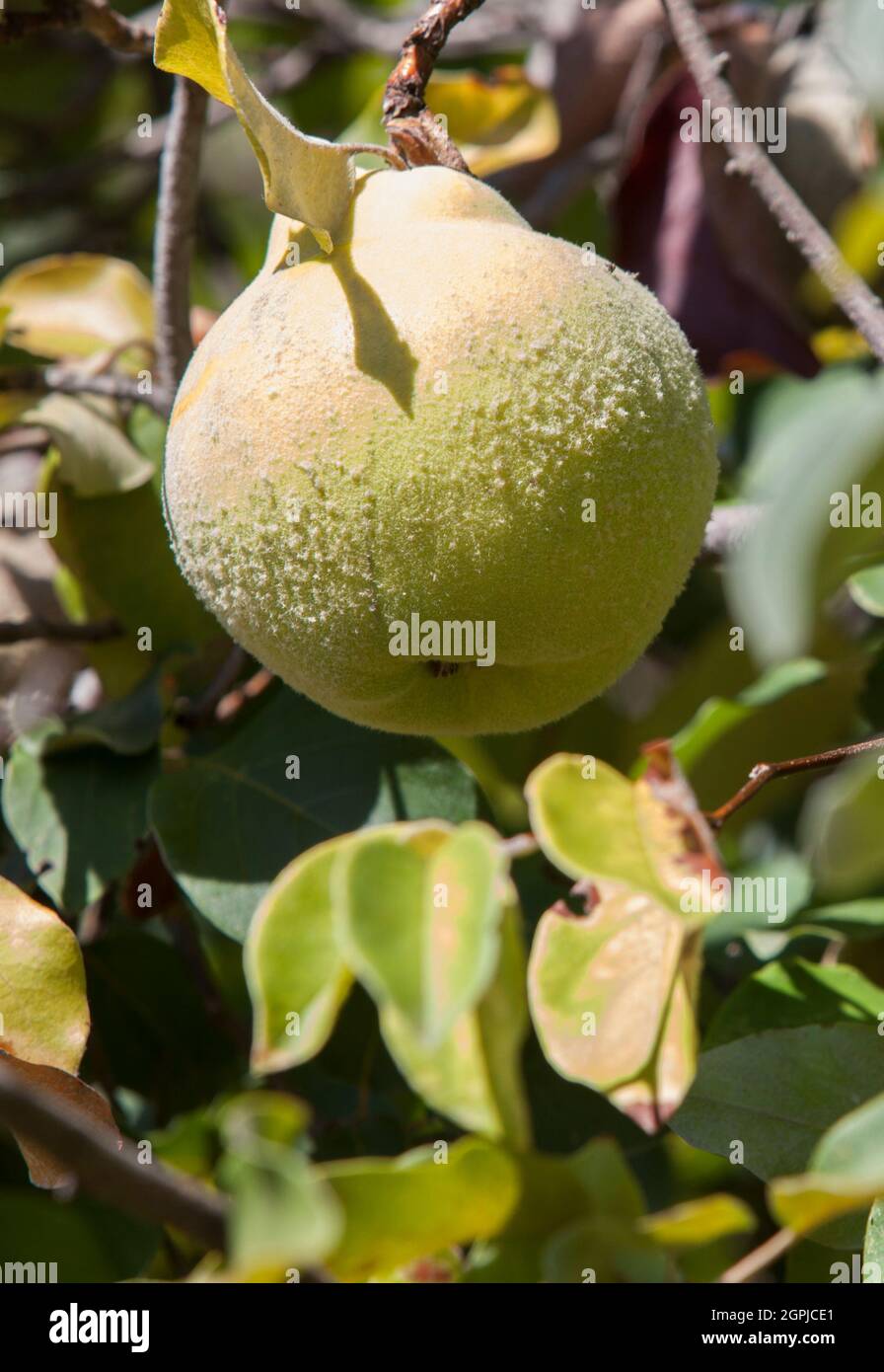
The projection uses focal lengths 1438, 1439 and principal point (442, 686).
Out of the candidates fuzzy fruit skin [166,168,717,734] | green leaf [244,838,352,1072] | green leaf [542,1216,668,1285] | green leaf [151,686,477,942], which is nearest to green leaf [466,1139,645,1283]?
green leaf [542,1216,668,1285]

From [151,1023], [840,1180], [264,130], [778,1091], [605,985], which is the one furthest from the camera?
[151,1023]

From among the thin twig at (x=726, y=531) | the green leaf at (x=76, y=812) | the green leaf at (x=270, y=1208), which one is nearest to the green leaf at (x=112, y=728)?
the green leaf at (x=76, y=812)

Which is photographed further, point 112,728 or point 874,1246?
point 112,728

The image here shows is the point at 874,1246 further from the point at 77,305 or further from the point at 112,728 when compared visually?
the point at 77,305

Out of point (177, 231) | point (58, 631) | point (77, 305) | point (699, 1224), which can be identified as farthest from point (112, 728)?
point (699, 1224)

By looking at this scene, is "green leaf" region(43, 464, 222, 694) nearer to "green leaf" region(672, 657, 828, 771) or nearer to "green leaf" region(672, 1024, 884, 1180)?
"green leaf" region(672, 657, 828, 771)

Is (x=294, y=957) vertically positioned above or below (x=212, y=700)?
below
